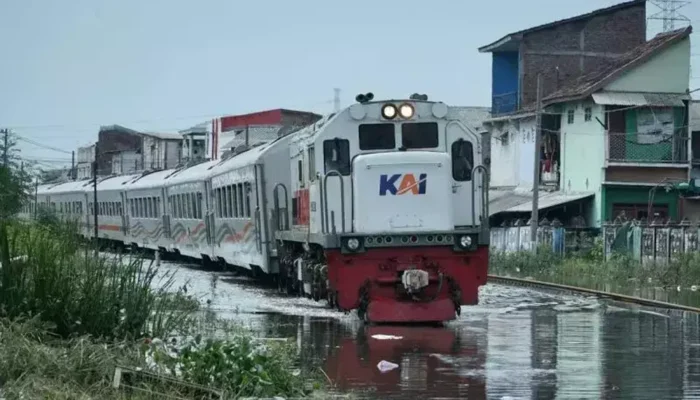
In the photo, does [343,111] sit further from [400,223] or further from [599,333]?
[599,333]

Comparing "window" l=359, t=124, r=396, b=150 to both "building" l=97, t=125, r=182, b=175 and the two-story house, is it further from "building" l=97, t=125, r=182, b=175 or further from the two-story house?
"building" l=97, t=125, r=182, b=175

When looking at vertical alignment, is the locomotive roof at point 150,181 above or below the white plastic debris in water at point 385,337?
above

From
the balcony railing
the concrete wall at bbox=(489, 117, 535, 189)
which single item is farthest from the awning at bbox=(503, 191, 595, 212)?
the concrete wall at bbox=(489, 117, 535, 189)

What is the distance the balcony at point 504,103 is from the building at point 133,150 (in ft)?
143

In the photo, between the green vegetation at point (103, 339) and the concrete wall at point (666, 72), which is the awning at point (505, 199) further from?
the green vegetation at point (103, 339)

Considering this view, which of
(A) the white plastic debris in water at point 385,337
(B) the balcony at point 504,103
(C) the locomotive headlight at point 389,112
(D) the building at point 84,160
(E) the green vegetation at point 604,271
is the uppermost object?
(B) the balcony at point 504,103

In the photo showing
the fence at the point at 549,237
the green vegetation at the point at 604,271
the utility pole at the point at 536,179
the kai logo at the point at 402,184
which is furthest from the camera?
the fence at the point at 549,237

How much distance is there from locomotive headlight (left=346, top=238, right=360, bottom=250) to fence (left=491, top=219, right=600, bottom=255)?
76.3ft

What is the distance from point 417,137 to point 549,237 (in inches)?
947

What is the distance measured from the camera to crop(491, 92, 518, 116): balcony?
53969mm

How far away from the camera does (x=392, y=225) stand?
19000mm

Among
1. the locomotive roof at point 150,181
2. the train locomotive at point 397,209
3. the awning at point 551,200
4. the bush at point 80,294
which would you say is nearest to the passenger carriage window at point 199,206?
the locomotive roof at point 150,181

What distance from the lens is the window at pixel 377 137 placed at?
64.2 ft

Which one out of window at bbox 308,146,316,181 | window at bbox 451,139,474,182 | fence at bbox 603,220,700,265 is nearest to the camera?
window at bbox 451,139,474,182
